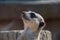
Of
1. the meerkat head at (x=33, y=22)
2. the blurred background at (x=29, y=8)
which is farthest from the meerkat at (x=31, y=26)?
the blurred background at (x=29, y=8)

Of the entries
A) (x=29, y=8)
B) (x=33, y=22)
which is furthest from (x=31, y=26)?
(x=29, y=8)

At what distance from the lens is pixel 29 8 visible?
4.82 meters

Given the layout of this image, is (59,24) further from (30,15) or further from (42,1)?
(30,15)

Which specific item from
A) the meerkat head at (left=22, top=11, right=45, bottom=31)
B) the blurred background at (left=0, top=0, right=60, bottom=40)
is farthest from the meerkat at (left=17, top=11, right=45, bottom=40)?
the blurred background at (left=0, top=0, right=60, bottom=40)

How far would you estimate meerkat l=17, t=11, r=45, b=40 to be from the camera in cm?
423

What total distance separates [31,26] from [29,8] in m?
0.56

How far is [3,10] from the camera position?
4832 mm

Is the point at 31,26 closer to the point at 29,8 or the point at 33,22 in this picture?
the point at 33,22

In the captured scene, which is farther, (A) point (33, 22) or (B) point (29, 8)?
(B) point (29, 8)

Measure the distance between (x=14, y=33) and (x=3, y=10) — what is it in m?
0.56

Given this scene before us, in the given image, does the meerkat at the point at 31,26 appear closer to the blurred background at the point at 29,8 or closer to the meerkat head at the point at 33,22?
the meerkat head at the point at 33,22

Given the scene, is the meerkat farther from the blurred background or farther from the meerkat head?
the blurred background

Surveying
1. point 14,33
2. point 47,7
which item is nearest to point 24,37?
point 14,33

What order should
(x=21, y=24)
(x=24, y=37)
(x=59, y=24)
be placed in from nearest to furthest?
(x=24, y=37), (x=21, y=24), (x=59, y=24)
